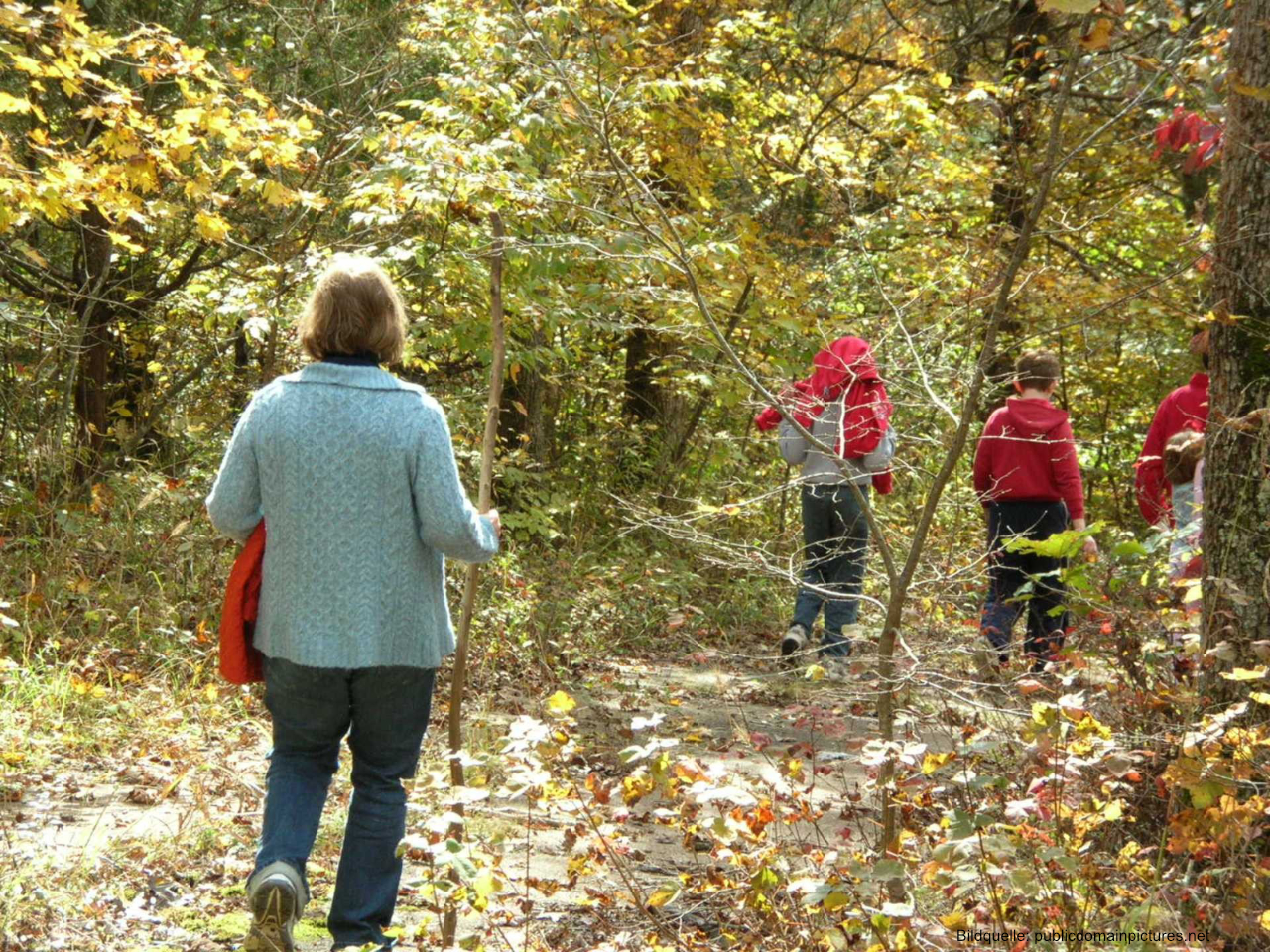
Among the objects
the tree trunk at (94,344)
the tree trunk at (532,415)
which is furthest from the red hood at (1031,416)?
the tree trunk at (94,344)

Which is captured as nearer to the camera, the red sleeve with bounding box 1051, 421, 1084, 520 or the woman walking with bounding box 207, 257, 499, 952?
the woman walking with bounding box 207, 257, 499, 952

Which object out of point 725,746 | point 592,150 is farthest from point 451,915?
point 592,150

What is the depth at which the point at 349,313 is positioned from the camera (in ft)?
11.7

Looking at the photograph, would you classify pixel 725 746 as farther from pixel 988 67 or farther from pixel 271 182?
pixel 988 67

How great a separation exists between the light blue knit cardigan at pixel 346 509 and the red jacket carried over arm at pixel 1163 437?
4256 mm

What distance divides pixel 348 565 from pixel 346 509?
→ 149mm

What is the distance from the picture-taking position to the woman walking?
3.53 m

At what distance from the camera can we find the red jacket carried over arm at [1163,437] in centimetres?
670

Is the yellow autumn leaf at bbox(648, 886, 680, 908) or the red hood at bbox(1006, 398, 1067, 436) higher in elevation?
the red hood at bbox(1006, 398, 1067, 436)

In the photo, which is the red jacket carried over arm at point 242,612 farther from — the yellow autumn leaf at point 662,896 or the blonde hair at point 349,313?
the yellow autumn leaf at point 662,896

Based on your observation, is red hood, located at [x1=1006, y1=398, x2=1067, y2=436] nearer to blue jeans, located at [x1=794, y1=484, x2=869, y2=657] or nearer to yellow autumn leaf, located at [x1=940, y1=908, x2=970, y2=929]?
blue jeans, located at [x1=794, y1=484, x2=869, y2=657]

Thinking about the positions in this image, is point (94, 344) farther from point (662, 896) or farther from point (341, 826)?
point (662, 896)

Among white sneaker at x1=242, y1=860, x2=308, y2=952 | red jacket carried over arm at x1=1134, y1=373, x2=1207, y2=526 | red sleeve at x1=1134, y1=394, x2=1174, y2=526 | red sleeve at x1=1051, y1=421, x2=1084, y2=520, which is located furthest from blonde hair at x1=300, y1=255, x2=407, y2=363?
red sleeve at x1=1051, y1=421, x2=1084, y2=520

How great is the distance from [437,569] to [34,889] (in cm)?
153
